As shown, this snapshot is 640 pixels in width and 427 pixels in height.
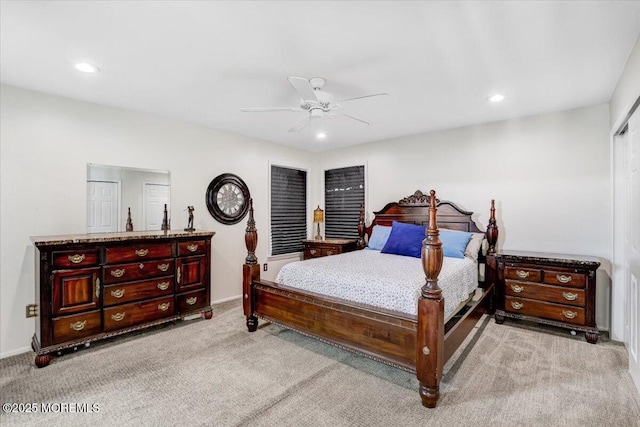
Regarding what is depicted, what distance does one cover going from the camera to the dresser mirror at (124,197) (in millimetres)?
3490

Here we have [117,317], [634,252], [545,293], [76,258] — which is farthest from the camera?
[545,293]

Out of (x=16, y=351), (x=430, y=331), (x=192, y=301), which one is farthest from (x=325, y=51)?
(x=16, y=351)

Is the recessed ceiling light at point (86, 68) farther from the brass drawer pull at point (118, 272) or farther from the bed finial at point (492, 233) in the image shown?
the bed finial at point (492, 233)

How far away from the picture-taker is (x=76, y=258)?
2848 millimetres

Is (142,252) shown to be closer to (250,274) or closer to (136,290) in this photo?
(136,290)

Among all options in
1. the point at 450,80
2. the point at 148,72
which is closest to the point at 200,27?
the point at 148,72

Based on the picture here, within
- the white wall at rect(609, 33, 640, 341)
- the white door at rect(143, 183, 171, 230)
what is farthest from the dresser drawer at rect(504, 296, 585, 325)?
the white door at rect(143, 183, 171, 230)

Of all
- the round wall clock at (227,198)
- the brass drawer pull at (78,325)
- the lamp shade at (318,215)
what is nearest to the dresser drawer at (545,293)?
the lamp shade at (318,215)

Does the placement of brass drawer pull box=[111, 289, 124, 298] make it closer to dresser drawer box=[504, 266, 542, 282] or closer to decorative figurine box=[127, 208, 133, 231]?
decorative figurine box=[127, 208, 133, 231]

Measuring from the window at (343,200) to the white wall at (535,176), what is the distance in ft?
2.96

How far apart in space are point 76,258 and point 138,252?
0.51 m

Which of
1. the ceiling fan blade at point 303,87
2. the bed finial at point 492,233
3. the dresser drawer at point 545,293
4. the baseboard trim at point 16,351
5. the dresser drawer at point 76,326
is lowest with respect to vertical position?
the baseboard trim at point 16,351

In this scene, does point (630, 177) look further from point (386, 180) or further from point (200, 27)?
point (200, 27)

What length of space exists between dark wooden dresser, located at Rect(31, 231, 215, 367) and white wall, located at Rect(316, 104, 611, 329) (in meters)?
3.31
